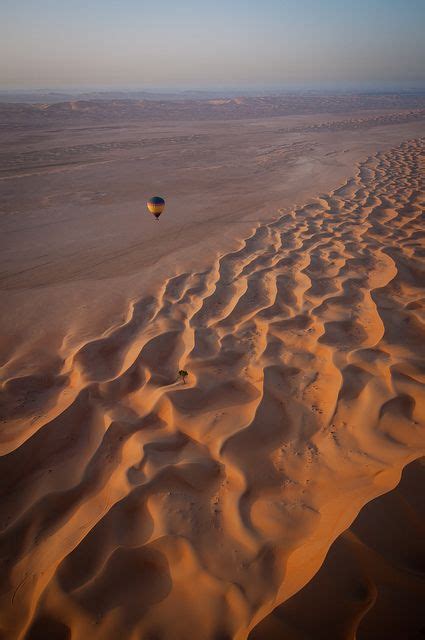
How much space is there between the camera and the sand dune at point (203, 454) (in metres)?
1.52

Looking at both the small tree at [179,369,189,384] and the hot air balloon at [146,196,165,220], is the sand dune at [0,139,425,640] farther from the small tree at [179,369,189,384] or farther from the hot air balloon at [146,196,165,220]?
the hot air balloon at [146,196,165,220]

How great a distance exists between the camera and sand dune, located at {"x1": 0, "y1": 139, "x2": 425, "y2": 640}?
1524 millimetres

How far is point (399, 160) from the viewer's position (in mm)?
11742

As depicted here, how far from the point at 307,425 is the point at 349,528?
2.62 ft

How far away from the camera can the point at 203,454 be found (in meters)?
2.15

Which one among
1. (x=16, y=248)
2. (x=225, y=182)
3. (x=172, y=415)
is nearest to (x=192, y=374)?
(x=172, y=415)

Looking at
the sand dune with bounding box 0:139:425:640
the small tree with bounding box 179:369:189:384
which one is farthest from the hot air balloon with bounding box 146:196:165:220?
the small tree with bounding box 179:369:189:384

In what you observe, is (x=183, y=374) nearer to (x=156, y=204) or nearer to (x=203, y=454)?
(x=203, y=454)

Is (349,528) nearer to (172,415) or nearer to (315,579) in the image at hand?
(315,579)

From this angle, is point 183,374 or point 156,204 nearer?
point 183,374

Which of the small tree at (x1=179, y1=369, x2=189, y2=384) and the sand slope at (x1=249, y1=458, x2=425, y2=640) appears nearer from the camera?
the sand slope at (x1=249, y1=458, x2=425, y2=640)

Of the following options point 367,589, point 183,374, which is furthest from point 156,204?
point 367,589

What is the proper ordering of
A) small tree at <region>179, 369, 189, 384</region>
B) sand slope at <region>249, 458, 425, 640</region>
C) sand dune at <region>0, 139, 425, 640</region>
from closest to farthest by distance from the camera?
sand slope at <region>249, 458, 425, 640</region>, sand dune at <region>0, 139, 425, 640</region>, small tree at <region>179, 369, 189, 384</region>

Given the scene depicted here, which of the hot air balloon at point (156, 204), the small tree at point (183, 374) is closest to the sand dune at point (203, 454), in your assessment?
the small tree at point (183, 374)
